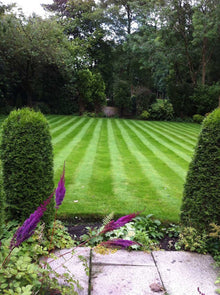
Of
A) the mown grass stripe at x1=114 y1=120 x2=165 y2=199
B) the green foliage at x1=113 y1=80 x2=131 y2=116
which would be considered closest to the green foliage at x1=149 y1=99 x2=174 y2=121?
the green foliage at x1=113 y1=80 x2=131 y2=116

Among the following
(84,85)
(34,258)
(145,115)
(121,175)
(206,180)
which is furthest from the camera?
(84,85)

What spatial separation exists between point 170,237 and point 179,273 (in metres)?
0.89

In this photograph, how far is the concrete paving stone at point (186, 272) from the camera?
2391 millimetres

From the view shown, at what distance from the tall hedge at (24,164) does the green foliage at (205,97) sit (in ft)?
61.3

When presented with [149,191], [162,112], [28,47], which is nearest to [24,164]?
[149,191]

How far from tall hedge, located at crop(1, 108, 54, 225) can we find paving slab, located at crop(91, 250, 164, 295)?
1126mm

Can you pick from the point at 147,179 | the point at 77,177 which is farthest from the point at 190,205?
the point at 77,177

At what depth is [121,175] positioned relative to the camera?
19.7ft

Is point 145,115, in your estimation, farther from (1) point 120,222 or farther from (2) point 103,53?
(1) point 120,222

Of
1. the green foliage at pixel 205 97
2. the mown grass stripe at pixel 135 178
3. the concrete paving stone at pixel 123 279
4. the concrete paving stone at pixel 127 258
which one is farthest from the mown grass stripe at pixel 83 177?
the green foliage at pixel 205 97

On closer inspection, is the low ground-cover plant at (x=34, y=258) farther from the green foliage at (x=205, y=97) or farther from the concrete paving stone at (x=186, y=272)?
the green foliage at (x=205, y=97)

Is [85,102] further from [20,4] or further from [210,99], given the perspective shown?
[210,99]

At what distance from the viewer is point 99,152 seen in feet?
27.7

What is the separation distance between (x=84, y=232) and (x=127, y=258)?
36.3 inches
